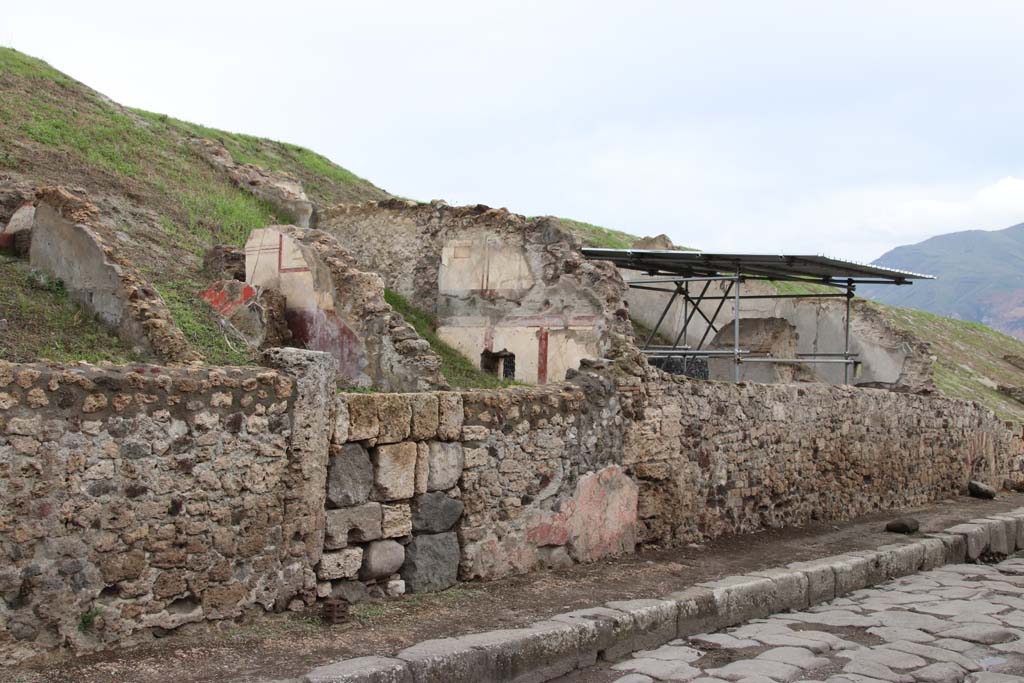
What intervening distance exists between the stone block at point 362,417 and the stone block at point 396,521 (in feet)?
1.52

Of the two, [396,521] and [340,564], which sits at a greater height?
[396,521]

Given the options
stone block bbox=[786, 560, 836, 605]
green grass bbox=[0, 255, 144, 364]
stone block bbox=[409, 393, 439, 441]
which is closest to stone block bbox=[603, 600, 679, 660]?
stone block bbox=[409, 393, 439, 441]

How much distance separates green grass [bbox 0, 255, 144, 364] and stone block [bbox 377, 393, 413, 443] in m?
2.17

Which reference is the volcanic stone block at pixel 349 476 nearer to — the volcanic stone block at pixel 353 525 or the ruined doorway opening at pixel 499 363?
the volcanic stone block at pixel 353 525

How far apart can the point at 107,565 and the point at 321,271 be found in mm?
5992

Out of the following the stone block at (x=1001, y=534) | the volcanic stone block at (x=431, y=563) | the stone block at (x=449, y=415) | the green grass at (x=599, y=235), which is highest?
the green grass at (x=599, y=235)

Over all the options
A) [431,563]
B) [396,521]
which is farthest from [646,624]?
[396,521]

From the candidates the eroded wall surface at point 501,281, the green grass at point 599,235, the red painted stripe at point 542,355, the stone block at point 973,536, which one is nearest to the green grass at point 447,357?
→ the eroded wall surface at point 501,281

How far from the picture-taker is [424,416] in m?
6.04

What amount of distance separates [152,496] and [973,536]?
828 centimetres

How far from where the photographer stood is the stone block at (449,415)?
20.2ft

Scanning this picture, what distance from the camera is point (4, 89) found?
1614cm

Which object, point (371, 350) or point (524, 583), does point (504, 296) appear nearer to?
point (371, 350)

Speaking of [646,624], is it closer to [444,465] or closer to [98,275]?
[444,465]
